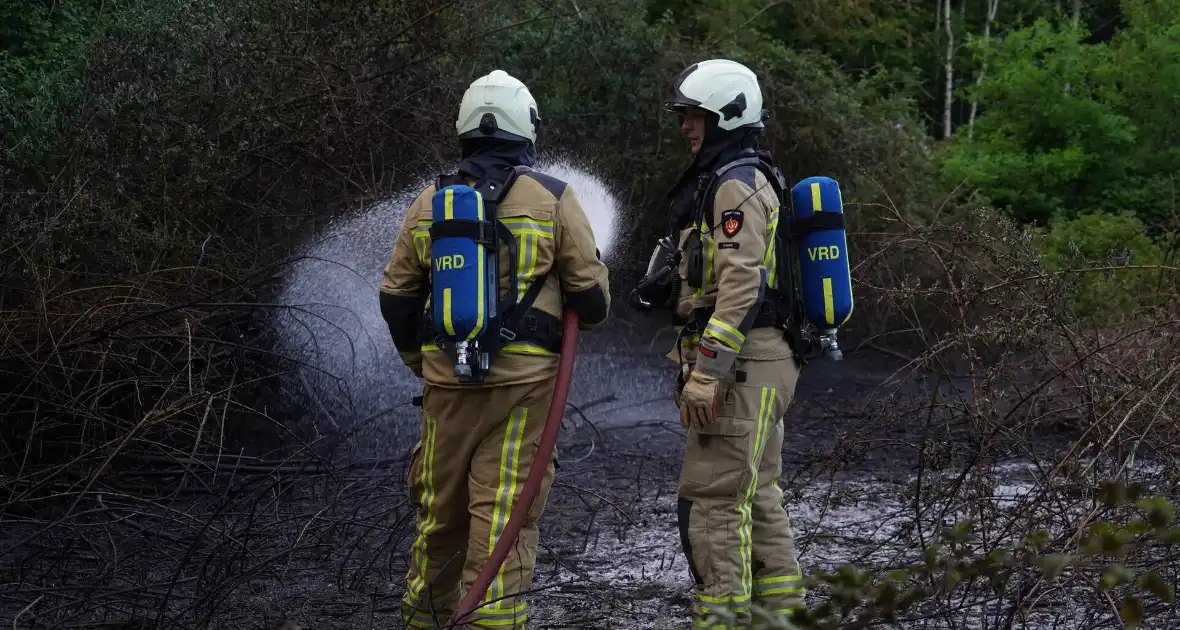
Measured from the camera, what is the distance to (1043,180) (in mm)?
13852

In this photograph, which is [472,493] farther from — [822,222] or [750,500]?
[822,222]

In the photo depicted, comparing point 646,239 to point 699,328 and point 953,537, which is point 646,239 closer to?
point 699,328

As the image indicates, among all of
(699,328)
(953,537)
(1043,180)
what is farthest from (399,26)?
(1043,180)

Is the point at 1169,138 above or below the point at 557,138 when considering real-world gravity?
above

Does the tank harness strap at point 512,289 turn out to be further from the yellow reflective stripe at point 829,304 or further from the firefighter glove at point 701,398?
the yellow reflective stripe at point 829,304

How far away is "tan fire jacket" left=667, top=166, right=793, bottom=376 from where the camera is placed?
3980 millimetres

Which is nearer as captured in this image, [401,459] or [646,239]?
[401,459]

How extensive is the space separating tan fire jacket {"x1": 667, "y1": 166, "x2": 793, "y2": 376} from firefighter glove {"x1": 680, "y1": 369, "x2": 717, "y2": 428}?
3 cm

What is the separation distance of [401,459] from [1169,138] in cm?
1053

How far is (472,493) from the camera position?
4.04 metres

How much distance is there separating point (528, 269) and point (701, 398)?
2.33ft

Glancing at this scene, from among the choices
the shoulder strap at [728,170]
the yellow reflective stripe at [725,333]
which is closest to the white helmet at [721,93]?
the shoulder strap at [728,170]

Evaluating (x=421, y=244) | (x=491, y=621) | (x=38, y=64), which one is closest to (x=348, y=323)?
(x=38, y=64)

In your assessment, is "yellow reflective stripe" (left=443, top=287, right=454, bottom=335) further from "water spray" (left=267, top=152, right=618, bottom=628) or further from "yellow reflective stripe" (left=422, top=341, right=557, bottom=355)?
"water spray" (left=267, top=152, right=618, bottom=628)
